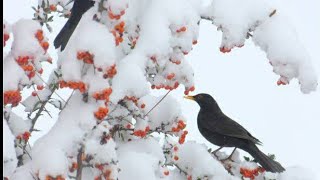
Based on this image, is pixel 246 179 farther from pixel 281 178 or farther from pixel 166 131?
pixel 166 131

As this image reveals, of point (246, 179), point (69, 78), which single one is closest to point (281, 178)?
point (246, 179)

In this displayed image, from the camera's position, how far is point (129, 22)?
4547mm

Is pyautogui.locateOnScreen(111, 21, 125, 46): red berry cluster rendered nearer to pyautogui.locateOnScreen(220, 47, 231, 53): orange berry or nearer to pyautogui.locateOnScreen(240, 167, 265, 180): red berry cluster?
pyautogui.locateOnScreen(220, 47, 231, 53): orange berry

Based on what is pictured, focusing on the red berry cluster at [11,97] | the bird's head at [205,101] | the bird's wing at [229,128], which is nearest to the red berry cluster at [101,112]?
the red berry cluster at [11,97]

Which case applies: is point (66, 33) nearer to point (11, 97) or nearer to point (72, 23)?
point (72, 23)

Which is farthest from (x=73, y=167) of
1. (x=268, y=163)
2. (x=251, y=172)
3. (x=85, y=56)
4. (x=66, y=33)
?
(x=268, y=163)

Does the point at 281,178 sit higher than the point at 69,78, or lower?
lower

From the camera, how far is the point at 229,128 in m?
6.90

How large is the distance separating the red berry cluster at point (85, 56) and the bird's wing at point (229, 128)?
3441 millimetres

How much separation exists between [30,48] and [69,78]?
0.29 meters

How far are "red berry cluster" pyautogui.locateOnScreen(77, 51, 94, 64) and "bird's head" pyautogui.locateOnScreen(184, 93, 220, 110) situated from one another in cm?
403

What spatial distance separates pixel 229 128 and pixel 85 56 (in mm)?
3684

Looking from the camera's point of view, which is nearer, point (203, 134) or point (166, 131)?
point (166, 131)

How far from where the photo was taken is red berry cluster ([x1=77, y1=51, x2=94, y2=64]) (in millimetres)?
3490
